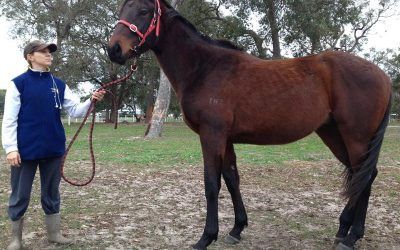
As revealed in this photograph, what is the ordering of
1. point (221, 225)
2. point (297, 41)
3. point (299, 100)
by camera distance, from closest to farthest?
point (299, 100) < point (221, 225) < point (297, 41)

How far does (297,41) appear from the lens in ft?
80.5

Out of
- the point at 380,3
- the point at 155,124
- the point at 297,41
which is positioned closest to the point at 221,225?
the point at 155,124

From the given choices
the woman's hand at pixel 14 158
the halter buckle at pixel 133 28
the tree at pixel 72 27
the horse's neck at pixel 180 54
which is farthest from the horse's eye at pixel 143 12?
the tree at pixel 72 27

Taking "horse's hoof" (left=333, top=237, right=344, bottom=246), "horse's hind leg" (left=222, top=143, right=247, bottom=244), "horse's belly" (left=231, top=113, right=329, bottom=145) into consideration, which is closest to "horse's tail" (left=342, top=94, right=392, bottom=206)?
"horse's hoof" (left=333, top=237, right=344, bottom=246)

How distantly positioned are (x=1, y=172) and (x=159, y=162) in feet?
10.7

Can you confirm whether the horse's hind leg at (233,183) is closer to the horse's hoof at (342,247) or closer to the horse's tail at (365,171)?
the horse's hoof at (342,247)

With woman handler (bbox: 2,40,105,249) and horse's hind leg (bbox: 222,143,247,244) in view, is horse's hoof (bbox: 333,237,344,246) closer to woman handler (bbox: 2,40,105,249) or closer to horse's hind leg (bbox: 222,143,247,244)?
horse's hind leg (bbox: 222,143,247,244)

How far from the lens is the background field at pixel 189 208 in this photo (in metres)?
4.27

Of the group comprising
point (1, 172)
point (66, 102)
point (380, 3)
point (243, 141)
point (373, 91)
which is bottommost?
point (1, 172)

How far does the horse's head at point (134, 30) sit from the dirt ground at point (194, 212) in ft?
6.14

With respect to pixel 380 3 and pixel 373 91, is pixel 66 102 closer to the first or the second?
pixel 373 91

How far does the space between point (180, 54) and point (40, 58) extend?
53.8 inches

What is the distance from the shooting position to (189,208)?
5.41 meters

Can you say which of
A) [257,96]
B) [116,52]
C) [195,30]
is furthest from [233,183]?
[116,52]
